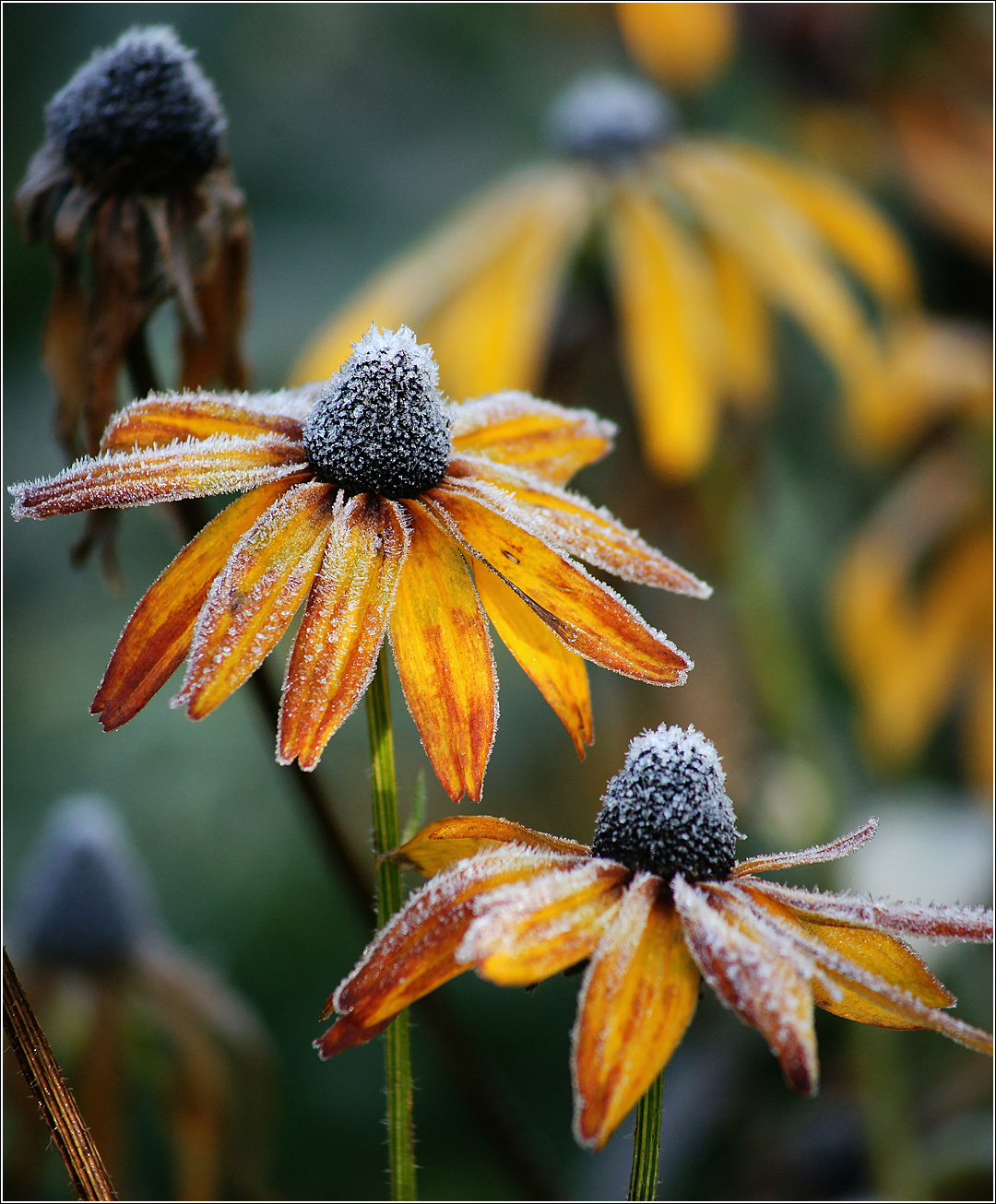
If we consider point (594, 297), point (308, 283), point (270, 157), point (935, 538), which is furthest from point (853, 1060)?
point (270, 157)

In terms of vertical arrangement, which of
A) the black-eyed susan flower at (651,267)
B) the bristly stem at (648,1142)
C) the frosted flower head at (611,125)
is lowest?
the bristly stem at (648,1142)

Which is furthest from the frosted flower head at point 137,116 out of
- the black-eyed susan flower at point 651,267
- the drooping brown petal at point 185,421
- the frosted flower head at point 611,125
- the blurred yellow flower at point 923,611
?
the blurred yellow flower at point 923,611

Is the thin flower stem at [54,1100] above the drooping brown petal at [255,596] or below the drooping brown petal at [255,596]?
below

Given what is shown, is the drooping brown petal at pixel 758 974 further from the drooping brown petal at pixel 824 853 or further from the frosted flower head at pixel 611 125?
the frosted flower head at pixel 611 125

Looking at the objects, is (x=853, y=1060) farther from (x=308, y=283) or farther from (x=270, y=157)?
(x=270, y=157)

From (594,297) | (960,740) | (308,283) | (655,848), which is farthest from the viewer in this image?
(308,283)

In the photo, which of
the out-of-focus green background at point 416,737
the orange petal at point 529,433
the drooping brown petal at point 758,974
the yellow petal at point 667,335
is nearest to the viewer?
the drooping brown petal at point 758,974

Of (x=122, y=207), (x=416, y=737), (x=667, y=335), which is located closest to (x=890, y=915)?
(x=122, y=207)

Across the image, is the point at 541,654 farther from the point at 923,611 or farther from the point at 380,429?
the point at 923,611
